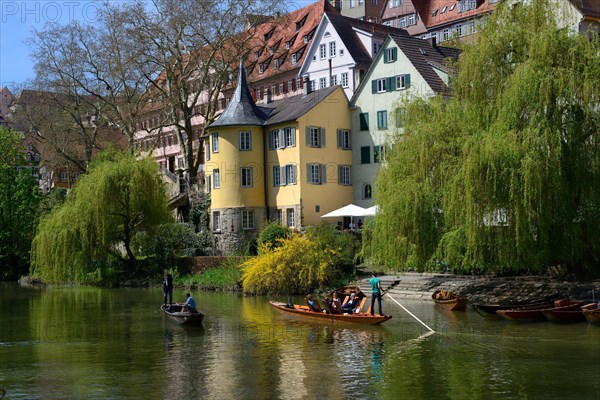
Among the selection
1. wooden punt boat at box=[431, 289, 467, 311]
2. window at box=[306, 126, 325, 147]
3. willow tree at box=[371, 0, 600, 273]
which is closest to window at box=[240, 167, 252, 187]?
window at box=[306, 126, 325, 147]

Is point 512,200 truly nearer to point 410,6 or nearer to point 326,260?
point 326,260

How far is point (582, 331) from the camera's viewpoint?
1152 inches

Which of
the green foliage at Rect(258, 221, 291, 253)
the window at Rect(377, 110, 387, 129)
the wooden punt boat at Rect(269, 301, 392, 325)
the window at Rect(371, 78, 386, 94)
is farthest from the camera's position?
the window at Rect(371, 78, 386, 94)

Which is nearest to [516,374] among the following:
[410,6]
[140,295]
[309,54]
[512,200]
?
[512,200]

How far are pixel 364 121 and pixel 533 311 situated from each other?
3095cm

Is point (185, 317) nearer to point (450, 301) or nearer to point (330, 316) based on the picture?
point (330, 316)

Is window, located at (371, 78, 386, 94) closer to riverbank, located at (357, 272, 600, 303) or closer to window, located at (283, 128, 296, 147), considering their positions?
window, located at (283, 128, 296, 147)

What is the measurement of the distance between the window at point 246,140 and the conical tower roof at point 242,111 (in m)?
0.77

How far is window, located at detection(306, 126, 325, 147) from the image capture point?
193 feet

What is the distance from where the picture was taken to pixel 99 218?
5409 centimetres

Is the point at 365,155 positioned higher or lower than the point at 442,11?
lower

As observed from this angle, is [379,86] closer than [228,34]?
Yes

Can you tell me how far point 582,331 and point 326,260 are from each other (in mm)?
19001

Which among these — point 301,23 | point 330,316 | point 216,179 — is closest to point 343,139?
point 216,179
